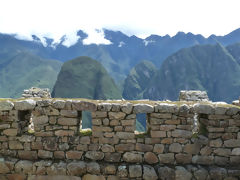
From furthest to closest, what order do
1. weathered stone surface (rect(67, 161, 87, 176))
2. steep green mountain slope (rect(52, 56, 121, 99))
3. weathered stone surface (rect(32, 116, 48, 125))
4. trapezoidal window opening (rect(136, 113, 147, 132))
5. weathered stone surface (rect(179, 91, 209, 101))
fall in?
trapezoidal window opening (rect(136, 113, 147, 132)) < steep green mountain slope (rect(52, 56, 121, 99)) < weathered stone surface (rect(179, 91, 209, 101)) < weathered stone surface (rect(32, 116, 48, 125)) < weathered stone surface (rect(67, 161, 87, 176))

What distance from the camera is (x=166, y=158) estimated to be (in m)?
7.36

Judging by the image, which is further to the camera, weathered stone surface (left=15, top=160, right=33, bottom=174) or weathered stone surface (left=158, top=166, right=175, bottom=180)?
weathered stone surface (left=15, top=160, right=33, bottom=174)

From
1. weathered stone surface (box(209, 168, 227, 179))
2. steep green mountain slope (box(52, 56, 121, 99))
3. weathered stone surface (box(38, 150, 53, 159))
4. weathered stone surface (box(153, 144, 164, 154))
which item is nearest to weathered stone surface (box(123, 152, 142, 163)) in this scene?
weathered stone surface (box(153, 144, 164, 154))

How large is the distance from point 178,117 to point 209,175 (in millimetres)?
2160

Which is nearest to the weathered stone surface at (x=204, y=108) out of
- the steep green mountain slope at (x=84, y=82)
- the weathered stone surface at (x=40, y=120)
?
the weathered stone surface at (x=40, y=120)

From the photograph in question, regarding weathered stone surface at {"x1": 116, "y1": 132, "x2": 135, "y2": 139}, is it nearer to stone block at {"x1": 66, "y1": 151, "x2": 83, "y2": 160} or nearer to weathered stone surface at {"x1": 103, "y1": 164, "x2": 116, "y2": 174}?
weathered stone surface at {"x1": 103, "y1": 164, "x2": 116, "y2": 174}

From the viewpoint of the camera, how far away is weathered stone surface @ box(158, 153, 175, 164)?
7.35 meters

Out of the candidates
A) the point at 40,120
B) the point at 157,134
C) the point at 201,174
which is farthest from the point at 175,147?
the point at 40,120

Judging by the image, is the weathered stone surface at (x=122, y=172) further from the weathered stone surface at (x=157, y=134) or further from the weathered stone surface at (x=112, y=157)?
the weathered stone surface at (x=157, y=134)

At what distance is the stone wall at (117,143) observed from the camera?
283 inches

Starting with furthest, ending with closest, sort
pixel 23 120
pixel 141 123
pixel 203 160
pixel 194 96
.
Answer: pixel 141 123, pixel 194 96, pixel 23 120, pixel 203 160

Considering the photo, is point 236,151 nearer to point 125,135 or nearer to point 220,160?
point 220,160

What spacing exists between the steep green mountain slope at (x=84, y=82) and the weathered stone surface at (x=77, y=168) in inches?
5463

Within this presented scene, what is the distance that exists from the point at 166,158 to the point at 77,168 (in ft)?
9.85
